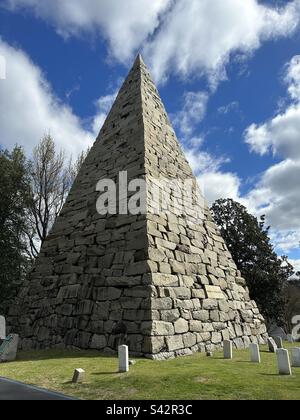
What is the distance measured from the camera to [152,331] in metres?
8.31

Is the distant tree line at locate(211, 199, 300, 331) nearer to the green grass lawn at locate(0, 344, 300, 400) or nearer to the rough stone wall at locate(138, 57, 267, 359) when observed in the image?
the rough stone wall at locate(138, 57, 267, 359)

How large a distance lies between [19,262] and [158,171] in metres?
10.8

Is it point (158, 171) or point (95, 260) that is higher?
point (158, 171)

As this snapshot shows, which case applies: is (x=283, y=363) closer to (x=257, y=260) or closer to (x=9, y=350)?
(x=9, y=350)

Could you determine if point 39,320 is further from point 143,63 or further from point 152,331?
point 143,63

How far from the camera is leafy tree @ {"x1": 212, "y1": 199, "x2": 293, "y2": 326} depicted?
23.5 meters

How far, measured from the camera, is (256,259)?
2459cm

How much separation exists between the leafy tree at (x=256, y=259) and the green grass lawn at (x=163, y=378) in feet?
51.8

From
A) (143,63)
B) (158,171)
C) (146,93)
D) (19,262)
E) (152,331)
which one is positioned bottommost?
(152,331)

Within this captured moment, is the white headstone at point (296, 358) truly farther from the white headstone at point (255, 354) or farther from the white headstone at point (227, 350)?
the white headstone at point (227, 350)

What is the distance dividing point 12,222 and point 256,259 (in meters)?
16.1

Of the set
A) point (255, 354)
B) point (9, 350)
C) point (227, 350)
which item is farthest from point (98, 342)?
point (255, 354)

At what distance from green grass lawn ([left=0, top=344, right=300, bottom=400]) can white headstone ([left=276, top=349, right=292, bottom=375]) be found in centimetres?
14

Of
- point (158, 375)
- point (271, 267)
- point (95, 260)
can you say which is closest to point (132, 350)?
point (158, 375)
